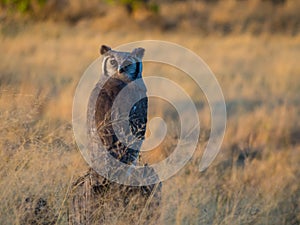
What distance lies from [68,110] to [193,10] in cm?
1391

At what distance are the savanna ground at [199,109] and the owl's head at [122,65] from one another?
1.98 feet

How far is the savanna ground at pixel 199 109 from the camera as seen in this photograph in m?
4.94

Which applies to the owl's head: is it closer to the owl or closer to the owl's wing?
the owl

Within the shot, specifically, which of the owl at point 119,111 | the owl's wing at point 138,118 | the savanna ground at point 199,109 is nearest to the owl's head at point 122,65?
the owl at point 119,111

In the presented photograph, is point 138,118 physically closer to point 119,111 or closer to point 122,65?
point 119,111

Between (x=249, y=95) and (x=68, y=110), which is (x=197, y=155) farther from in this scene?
(x=249, y=95)

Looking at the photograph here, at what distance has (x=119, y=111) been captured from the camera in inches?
177

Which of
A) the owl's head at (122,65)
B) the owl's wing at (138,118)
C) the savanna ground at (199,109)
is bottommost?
the savanna ground at (199,109)

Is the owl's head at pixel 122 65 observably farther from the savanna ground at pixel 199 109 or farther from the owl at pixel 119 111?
the savanna ground at pixel 199 109

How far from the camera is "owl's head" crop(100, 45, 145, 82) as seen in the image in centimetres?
455

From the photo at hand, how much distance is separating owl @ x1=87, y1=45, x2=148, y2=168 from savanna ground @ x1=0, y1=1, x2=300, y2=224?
1.76ft

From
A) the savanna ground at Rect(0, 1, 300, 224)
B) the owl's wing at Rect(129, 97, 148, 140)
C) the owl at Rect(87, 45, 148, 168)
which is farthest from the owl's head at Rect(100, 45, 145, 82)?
the savanna ground at Rect(0, 1, 300, 224)

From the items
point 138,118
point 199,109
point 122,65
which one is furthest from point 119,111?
point 199,109

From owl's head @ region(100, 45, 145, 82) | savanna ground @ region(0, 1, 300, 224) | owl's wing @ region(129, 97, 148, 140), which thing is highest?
owl's head @ region(100, 45, 145, 82)
